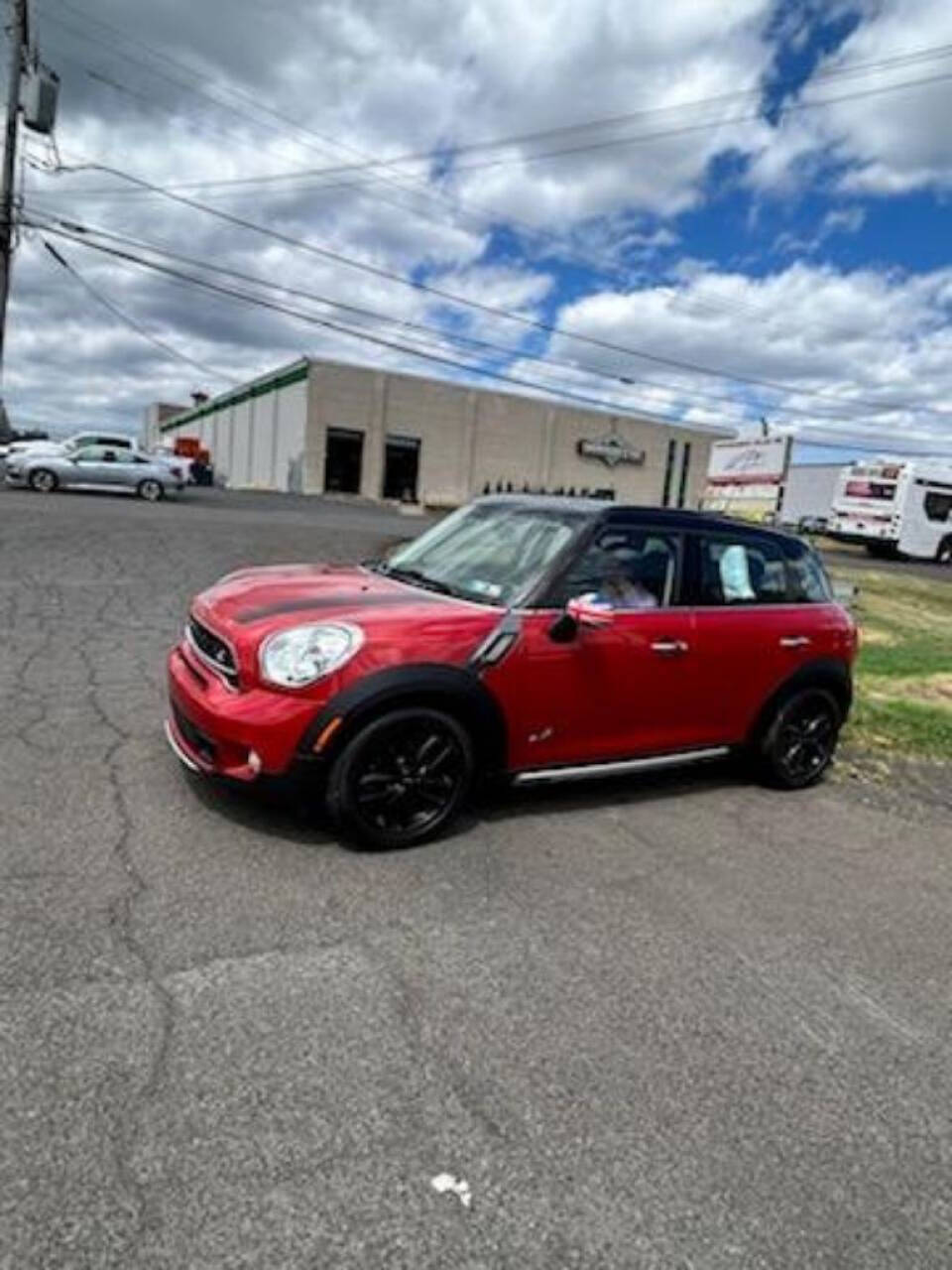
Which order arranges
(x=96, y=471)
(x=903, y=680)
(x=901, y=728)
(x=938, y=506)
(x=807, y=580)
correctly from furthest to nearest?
1. (x=938, y=506)
2. (x=96, y=471)
3. (x=903, y=680)
4. (x=901, y=728)
5. (x=807, y=580)

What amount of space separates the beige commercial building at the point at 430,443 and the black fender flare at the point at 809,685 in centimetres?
3614

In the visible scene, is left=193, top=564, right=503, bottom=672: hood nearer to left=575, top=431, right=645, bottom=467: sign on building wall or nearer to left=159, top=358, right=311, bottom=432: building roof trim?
left=159, top=358, right=311, bottom=432: building roof trim

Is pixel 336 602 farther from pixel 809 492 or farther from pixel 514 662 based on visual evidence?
pixel 809 492

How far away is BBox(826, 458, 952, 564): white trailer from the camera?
2872cm

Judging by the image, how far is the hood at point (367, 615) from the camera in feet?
12.7

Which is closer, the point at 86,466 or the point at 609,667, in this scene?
the point at 609,667

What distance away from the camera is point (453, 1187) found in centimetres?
212

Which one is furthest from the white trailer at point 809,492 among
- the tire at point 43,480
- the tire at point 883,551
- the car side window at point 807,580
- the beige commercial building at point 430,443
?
the car side window at point 807,580

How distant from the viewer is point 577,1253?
6.47 ft

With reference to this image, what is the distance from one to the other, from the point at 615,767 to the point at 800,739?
5.06 feet

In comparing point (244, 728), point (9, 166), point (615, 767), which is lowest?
point (615, 767)

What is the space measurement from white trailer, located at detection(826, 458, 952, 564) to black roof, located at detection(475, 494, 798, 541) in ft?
86.5

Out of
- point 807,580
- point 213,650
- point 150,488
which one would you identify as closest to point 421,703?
point 213,650

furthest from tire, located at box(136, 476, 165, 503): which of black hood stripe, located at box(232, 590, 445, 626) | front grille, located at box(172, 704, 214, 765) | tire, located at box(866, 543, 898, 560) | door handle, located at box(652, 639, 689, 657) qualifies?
tire, located at box(866, 543, 898, 560)
